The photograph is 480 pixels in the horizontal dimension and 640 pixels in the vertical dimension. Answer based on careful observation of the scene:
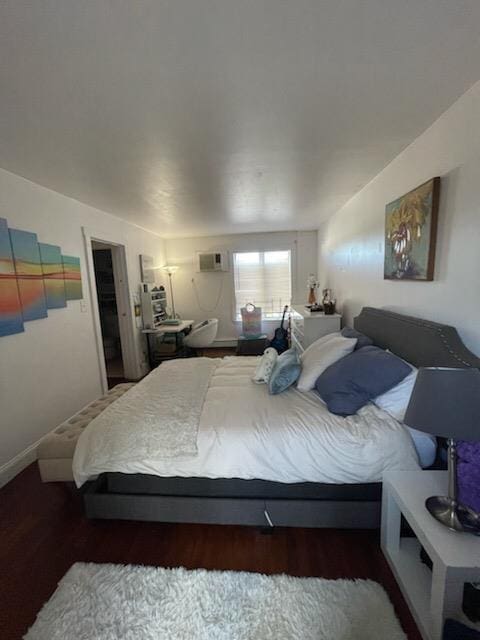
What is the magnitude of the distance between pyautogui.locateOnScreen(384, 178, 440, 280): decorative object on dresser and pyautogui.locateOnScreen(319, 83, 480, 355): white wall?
0.15 feet

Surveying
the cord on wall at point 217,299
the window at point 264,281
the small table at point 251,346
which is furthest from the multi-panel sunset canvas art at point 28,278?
the window at point 264,281

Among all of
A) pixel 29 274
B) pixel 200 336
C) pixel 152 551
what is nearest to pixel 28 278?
pixel 29 274

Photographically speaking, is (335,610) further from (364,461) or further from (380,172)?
(380,172)

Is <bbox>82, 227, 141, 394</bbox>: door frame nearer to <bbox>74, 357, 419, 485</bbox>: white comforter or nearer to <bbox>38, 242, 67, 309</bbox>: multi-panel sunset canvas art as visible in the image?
<bbox>38, 242, 67, 309</bbox>: multi-panel sunset canvas art

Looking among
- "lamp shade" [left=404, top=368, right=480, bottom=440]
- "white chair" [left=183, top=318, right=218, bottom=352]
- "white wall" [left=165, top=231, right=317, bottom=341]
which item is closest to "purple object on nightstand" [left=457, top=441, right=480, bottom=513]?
"lamp shade" [left=404, top=368, right=480, bottom=440]

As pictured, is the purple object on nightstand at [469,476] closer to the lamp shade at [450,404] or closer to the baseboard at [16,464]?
the lamp shade at [450,404]

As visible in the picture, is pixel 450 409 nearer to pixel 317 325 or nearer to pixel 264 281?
pixel 317 325

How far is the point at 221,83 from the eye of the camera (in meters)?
1.30

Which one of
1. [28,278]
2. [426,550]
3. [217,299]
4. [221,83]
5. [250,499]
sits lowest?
[250,499]

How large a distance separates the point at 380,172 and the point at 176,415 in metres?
2.72

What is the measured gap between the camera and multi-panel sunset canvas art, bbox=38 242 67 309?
2477 mm

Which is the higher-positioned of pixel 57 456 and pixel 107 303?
pixel 107 303

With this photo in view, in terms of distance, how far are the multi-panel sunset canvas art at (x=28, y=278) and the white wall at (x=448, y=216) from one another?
312 centimetres

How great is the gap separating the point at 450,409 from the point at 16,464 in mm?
2947
